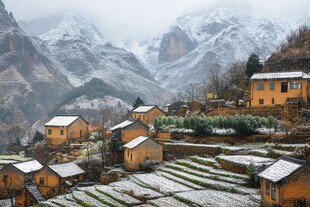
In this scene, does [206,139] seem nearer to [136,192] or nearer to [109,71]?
[136,192]

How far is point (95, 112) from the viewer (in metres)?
106

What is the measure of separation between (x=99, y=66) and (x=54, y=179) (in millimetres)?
141628

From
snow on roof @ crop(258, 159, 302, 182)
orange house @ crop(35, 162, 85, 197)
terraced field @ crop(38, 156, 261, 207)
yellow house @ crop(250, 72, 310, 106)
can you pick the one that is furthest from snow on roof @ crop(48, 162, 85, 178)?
snow on roof @ crop(258, 159, 302, 182)

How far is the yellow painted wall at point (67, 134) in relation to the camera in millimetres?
54531

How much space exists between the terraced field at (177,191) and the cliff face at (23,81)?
95.3 metres

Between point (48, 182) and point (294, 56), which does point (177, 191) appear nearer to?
point (48, 182)

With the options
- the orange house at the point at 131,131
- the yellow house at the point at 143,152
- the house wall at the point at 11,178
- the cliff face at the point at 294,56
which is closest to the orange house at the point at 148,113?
the orange house at the point at 131,131

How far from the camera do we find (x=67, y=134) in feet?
179

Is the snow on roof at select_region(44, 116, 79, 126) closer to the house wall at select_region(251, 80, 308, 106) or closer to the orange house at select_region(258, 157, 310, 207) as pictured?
the house wall at select_region(251, 80, 308, 106)

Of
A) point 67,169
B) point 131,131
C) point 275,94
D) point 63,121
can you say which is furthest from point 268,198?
point 63,121

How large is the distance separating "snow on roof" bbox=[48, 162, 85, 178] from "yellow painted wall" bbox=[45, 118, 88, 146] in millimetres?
15481

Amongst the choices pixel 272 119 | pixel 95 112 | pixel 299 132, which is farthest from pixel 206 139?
pixel 95 112

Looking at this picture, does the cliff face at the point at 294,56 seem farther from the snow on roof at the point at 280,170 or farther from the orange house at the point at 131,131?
the snow on roof at the point at 280,170

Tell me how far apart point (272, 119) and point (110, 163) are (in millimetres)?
15867
